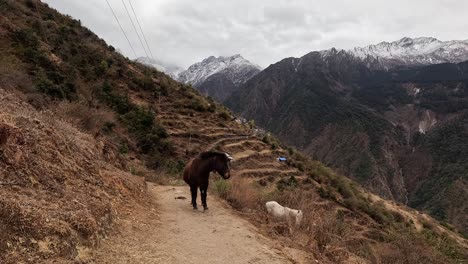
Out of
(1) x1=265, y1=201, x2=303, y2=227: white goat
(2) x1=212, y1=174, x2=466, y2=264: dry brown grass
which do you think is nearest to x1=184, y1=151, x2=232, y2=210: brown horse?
(2) x1=212, y1=174, x2=466, y2=264: dry brown grass

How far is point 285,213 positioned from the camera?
10938 mm

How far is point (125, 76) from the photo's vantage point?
129ft

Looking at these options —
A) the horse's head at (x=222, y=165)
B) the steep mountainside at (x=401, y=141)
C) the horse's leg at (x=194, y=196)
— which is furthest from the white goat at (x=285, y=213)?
the steep mountainside at (x=401, y=141)

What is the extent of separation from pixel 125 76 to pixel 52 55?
9.07 meters

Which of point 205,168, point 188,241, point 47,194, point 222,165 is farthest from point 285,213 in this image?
point 47,194

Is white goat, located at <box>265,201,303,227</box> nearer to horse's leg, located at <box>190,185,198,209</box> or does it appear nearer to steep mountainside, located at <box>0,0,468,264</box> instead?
steep mountainside, located at <box>0,0,468,264</box>

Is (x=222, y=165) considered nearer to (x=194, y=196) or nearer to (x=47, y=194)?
(x=194, y=196)

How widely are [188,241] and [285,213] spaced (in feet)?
12.4

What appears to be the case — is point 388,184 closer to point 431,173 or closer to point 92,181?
point 431,173

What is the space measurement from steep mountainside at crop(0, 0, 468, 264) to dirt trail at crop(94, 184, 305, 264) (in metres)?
0.11

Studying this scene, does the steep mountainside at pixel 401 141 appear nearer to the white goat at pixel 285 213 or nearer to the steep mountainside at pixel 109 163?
the steep mountainside at pixel 109 163

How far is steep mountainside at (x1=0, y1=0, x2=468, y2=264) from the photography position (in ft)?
19.5

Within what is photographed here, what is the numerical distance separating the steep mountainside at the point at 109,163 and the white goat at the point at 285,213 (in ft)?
1.01

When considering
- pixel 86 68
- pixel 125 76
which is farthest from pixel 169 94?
pixel 86 68
